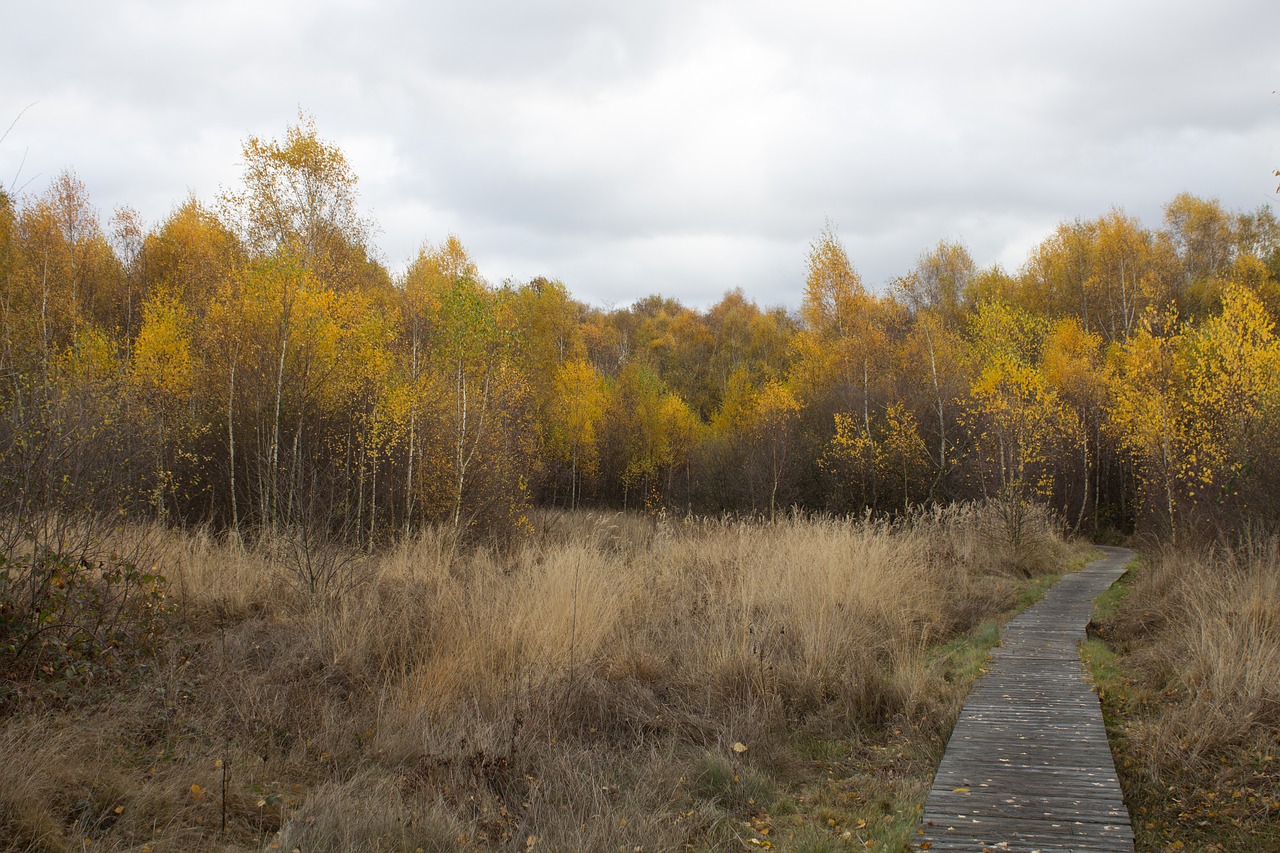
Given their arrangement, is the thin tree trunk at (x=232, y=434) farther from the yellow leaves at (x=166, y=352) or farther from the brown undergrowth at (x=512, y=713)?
the brown undergrowth at (x=512, y=713)

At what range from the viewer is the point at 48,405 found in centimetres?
643

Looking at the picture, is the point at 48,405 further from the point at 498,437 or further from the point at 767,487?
the point at 767,487

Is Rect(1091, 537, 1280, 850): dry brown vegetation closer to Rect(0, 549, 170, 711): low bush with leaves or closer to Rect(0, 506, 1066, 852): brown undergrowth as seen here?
Rect(0, 506, 1066, 852): brown undergrowth

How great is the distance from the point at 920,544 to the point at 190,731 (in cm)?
943

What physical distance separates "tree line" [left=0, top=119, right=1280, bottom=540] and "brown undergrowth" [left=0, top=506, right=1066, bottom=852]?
161 cm

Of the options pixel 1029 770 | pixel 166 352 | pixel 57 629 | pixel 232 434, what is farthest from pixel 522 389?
pixel 1029 770

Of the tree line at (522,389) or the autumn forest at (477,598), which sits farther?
the tree line at (522,389)

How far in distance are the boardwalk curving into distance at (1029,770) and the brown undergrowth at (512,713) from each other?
301 mm

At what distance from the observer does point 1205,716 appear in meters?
4.84

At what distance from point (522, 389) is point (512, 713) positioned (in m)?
14.6

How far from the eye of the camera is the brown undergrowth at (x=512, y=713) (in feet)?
12.8

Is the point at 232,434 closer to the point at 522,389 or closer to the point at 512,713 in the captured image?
the point at 522,389

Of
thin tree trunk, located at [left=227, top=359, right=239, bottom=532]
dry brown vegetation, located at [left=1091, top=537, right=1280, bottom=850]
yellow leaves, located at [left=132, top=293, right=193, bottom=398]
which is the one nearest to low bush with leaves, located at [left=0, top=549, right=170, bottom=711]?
dry brown vegetation, located at [left=1091, top=537, right=1280, bottom=850]

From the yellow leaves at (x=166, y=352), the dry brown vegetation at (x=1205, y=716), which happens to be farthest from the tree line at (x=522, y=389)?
the dry brown vegetation at (x=1205, y=716)
